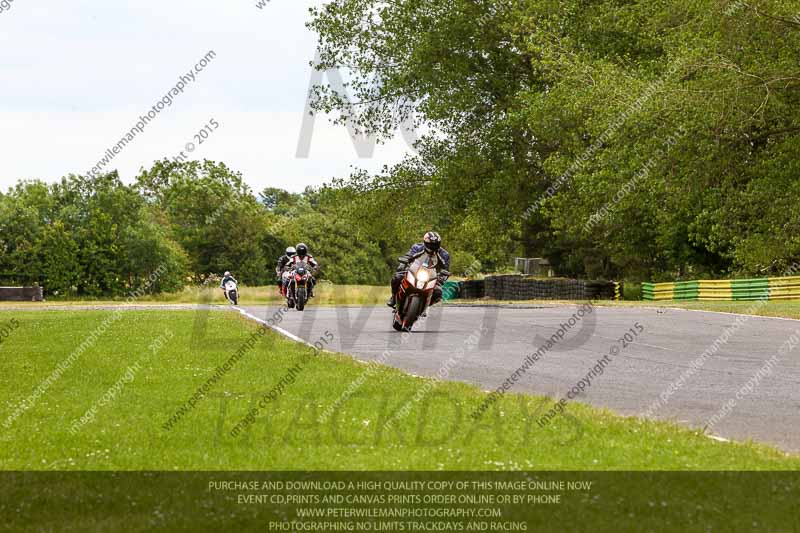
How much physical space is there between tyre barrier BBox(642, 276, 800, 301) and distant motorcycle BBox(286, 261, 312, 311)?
19.6 metres

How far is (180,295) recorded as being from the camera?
62.7 meters

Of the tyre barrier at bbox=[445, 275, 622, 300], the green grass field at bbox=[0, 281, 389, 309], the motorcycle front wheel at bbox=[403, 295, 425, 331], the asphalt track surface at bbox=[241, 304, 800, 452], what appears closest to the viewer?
the asphalt track surface at bbox=[241, 304, 800, 452]

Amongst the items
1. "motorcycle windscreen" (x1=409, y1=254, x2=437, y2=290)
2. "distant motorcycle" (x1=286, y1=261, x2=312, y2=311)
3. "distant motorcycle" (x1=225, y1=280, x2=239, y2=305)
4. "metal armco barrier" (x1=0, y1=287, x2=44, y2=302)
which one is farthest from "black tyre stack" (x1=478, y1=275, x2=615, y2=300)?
"motorcycle windscreen" (x1=409, y1=254, x2=437, y2=290)

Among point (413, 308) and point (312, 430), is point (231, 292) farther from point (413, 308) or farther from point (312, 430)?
point (312, 430)

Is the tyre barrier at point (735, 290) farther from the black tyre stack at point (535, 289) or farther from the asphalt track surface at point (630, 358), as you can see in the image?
the asphalt track surface at point (630, 358)

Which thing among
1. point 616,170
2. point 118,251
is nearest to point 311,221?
point 118,251

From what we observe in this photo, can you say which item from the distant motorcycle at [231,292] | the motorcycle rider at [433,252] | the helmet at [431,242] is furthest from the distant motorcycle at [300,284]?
the helmet at [431,242]

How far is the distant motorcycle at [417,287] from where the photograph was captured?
1870cm

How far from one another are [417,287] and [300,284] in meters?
A: 11.3

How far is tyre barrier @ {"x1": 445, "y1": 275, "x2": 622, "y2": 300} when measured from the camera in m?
42.6

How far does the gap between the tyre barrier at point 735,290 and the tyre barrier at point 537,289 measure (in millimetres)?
2425

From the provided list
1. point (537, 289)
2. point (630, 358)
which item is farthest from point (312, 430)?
point (537, 289)

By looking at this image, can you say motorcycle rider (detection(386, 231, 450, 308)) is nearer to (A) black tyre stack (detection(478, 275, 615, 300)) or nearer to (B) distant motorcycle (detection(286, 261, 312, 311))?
(B) distant motorcycle (detection(286, 261, 312, 311))

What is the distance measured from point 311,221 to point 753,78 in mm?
82783
